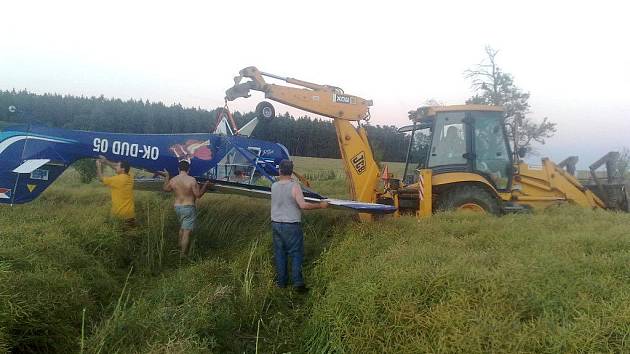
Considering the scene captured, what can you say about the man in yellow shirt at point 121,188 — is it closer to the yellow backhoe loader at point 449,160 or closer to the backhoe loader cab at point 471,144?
the yellow backhoe loader at point 449,160

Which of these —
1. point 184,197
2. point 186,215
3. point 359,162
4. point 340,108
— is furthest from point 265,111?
point 186,215

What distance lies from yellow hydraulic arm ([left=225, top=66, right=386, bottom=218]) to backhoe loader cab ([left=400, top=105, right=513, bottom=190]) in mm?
1248

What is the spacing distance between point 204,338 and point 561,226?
14.8ft

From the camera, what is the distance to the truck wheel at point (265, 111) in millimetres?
8852

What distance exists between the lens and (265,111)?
8883 mm

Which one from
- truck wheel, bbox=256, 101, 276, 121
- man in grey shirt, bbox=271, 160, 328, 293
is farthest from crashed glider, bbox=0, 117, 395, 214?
man in grey shirt, bbox=271, 160, 328, 293

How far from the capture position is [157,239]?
754 centimetres

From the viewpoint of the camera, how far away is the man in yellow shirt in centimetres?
795

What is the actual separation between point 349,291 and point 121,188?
509 centimetres

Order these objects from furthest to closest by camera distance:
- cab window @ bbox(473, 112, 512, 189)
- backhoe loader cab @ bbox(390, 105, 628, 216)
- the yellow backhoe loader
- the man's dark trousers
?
cab window @ bbox(473, 112, 512, 189) < the yellow backhoe loader < backhoe loader cab @ bbox(390, 105, 628, 216) < the man's dark trousers

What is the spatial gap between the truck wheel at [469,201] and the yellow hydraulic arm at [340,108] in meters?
1.36

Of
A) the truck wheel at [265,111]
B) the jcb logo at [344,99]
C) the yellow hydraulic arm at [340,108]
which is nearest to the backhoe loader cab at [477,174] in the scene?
the yellow hydraulic arm at [340,108]

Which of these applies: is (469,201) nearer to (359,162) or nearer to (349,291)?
(359,162)

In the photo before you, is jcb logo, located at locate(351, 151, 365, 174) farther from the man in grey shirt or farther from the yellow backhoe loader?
the man in grey shirt
